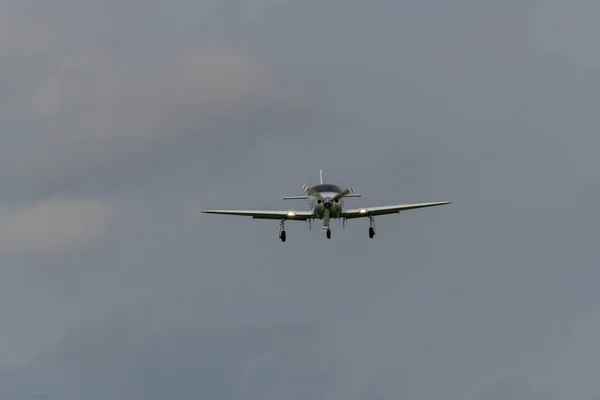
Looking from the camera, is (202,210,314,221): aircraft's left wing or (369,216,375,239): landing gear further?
(369,216,375,239): landing gear

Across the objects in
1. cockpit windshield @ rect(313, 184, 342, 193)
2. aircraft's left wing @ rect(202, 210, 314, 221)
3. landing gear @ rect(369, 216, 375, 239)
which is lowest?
landing gear @ rect(369, 216, 375, 239)

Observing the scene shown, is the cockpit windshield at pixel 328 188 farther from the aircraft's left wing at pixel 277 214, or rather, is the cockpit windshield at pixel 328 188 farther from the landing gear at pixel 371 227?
the landing gear at pixel 371 227

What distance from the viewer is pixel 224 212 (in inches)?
5595

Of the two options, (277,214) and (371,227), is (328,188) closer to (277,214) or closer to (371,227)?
(371,227)

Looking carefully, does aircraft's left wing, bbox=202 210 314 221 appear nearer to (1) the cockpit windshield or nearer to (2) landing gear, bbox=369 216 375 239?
(1) the cockpit windshield

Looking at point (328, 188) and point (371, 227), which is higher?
point (328, 188)

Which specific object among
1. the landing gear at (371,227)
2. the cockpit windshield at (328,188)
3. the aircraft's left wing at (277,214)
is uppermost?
the cockpit windshield at (328,188)

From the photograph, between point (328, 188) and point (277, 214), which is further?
point (277, 214)

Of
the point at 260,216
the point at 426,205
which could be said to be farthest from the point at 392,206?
the point at 260,216

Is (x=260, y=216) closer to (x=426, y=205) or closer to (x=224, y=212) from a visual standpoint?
(x=224, y=212)

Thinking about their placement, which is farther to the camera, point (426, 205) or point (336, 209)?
point (426, 205)

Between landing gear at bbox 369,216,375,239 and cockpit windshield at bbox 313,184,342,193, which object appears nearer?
cockpit windshield at bbox 313,184,342,193

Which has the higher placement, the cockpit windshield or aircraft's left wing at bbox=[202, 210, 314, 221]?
the cockpit windshield

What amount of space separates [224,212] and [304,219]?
8.85m
